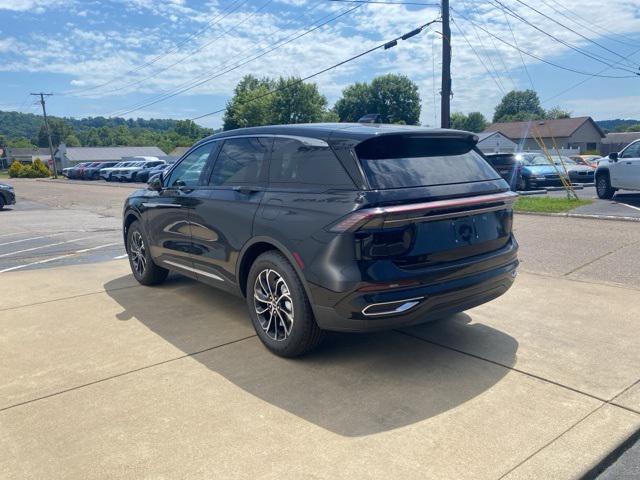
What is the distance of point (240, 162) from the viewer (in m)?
4.70

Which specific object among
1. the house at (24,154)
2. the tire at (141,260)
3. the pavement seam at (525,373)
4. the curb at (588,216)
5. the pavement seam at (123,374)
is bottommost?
the curb at (588,216)

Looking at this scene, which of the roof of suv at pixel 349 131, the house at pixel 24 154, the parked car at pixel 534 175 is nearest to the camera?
the roof of suv at pixel 349 131

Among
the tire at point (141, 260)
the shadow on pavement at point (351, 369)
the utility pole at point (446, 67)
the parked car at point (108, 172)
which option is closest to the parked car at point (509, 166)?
the utility pole at point (446, 67)

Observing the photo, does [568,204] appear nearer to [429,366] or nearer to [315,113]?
[429,366]

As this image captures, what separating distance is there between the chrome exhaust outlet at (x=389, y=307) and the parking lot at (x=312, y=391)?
20.1 inches

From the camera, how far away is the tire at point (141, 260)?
240 inches

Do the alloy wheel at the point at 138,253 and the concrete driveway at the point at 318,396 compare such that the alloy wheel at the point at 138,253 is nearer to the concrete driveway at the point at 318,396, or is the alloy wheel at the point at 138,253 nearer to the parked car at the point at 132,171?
the concrete driveway at the point at 318,396

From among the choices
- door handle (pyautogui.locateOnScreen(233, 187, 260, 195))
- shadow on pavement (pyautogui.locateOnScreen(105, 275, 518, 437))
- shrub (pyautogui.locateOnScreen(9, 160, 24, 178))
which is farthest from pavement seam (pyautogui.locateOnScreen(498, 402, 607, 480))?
shrub (pyautogui.locateOnScreen(9, 160, 24, 178))

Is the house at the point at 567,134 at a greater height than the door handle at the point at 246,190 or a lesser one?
lesser

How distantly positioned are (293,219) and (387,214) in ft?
2.55

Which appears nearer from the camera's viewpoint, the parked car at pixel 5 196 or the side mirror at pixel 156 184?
the side mirror at pixel 156 184

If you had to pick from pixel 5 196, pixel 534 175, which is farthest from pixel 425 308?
pixel 5 196

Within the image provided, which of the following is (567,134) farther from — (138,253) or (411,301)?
(411,301)

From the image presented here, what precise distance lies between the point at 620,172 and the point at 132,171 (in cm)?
3838
